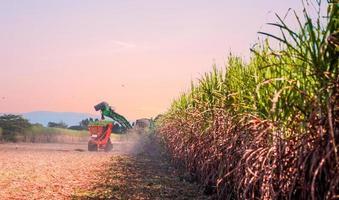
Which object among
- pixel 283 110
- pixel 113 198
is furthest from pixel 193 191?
pixel 283 110

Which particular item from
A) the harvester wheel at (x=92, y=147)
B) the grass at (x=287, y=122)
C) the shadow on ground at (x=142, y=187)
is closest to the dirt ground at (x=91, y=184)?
the shadow on ground at (x=142, y=187)

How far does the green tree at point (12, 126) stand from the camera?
5389cm

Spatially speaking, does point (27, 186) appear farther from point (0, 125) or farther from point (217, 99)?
point (0, 125)

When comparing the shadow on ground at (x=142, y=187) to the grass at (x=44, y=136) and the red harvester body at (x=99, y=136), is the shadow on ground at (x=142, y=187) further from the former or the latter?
the grass at (x=44, y=136)

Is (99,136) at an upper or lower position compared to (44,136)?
lower

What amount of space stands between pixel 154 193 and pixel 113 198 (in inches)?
45.3

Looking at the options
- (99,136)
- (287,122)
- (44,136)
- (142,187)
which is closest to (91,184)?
(142,187)

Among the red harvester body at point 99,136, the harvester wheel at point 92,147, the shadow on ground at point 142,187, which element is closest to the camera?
the shadow on ground at point 142,187

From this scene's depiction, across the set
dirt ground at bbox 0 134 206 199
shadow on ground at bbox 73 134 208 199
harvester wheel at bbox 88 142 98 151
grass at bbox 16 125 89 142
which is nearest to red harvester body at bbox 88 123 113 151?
harvester wheel at bbox 88 142 98 151

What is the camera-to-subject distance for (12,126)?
54438 mm

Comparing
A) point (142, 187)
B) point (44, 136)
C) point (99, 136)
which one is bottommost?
point (142, 187)

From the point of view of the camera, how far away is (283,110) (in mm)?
6625

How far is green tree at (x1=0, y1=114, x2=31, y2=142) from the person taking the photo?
53.9 metres

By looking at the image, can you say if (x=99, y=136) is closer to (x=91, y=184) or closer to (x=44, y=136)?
(x=44, y=136)
